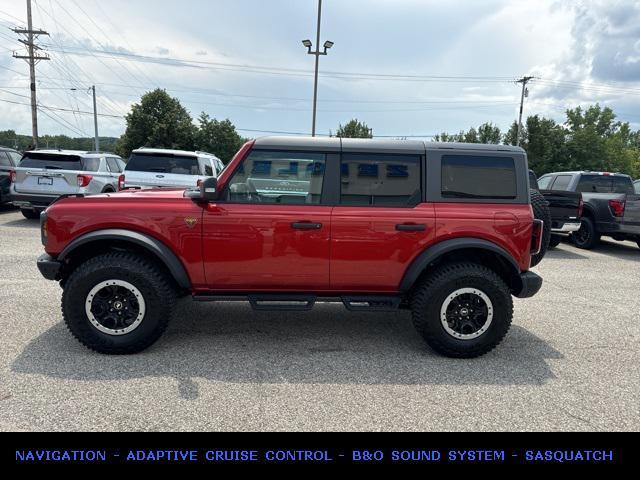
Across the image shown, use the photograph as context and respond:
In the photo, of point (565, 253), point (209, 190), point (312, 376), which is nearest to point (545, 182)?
point (565, 253)

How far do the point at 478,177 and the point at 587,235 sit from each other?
785 cm

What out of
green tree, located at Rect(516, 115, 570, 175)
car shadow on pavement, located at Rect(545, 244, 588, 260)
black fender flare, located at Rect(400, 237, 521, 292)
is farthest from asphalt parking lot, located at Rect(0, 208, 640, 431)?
green tree, located at Rect(516, 115, 570, 175)

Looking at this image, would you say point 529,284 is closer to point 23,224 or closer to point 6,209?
point 23,224

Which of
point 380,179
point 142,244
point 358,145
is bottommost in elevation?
point 142,244

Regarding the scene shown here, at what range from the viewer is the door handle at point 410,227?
3.58 meters

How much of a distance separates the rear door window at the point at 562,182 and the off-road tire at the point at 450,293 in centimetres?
825

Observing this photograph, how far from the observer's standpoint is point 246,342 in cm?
394

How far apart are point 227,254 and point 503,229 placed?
7.95 feet

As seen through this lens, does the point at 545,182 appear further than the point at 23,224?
Yes

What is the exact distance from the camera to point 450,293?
3643 mm

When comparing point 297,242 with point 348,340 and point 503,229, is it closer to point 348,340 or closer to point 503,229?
point 348,340

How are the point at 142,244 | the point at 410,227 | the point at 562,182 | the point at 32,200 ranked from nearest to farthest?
the point at 142,244
the point at 410,227
the point at 32,200
the point at 562,182

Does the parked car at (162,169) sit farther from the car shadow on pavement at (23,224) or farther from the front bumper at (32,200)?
the car shadow on pavement at (23,224)

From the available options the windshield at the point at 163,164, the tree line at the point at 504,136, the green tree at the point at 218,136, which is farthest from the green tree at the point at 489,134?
the windshield at the point at 163,164
